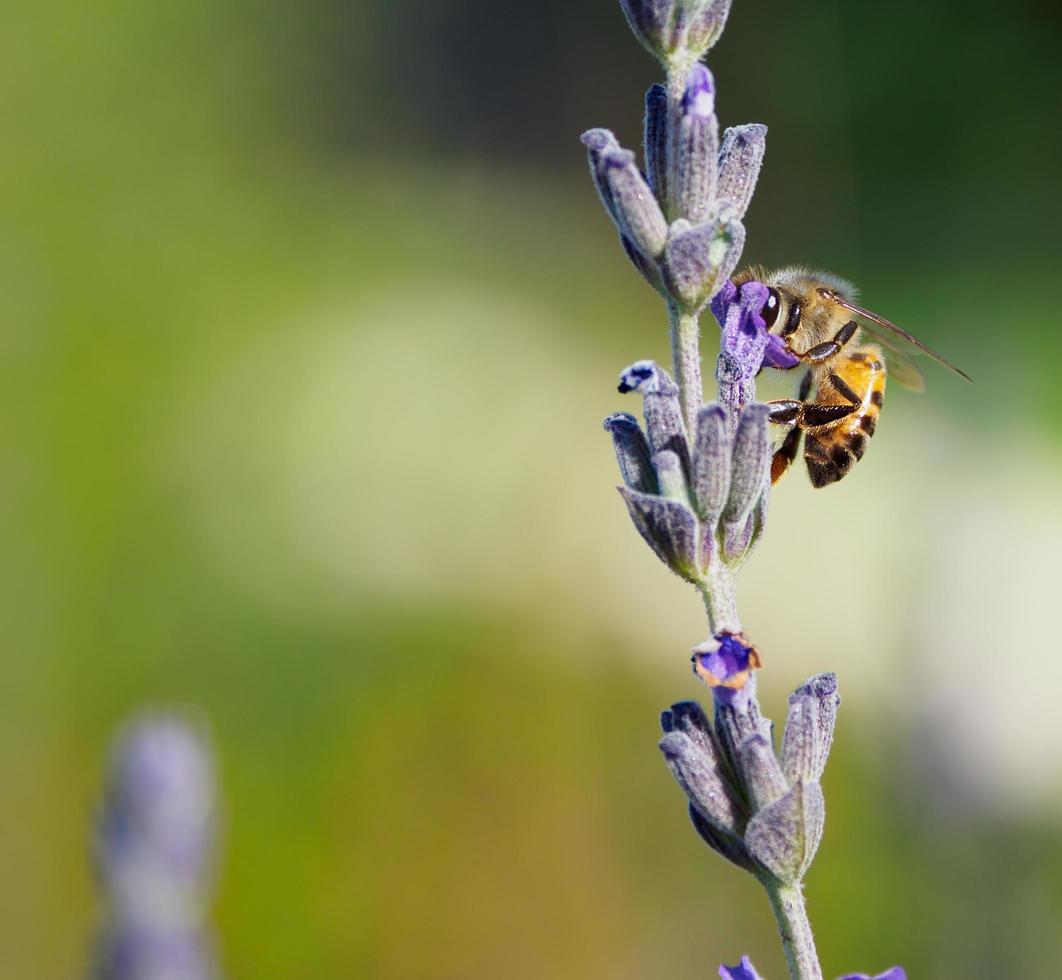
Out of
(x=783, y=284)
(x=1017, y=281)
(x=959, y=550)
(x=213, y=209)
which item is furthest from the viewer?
(x=1017, y=281)

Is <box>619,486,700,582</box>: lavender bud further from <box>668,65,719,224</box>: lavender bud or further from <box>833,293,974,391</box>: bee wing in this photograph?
<box>833,293,974,391</box>: bee wing

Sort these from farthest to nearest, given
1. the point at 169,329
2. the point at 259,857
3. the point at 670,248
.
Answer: the point at 169,329 < the point at 259,857 < the point at 670,248

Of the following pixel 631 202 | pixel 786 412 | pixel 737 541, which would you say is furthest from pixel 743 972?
pixel 786 412

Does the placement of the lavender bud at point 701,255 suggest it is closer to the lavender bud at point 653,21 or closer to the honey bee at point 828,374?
the lavender bud at point 653,21

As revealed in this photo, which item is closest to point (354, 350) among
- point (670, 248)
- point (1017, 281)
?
point (1017, 281)

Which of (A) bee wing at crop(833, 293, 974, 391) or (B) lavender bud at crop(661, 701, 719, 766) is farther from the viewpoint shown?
(A) bee wing at crop(833, 293, 974, 391)

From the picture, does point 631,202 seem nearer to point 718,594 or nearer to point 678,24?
point 678,24

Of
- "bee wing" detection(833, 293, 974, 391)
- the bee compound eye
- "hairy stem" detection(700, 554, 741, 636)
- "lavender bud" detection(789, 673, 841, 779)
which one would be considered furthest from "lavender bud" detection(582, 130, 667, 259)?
"bee wing" detection(833, 293, 974, 391)

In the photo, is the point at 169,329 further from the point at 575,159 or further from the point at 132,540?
the point at 575,159
